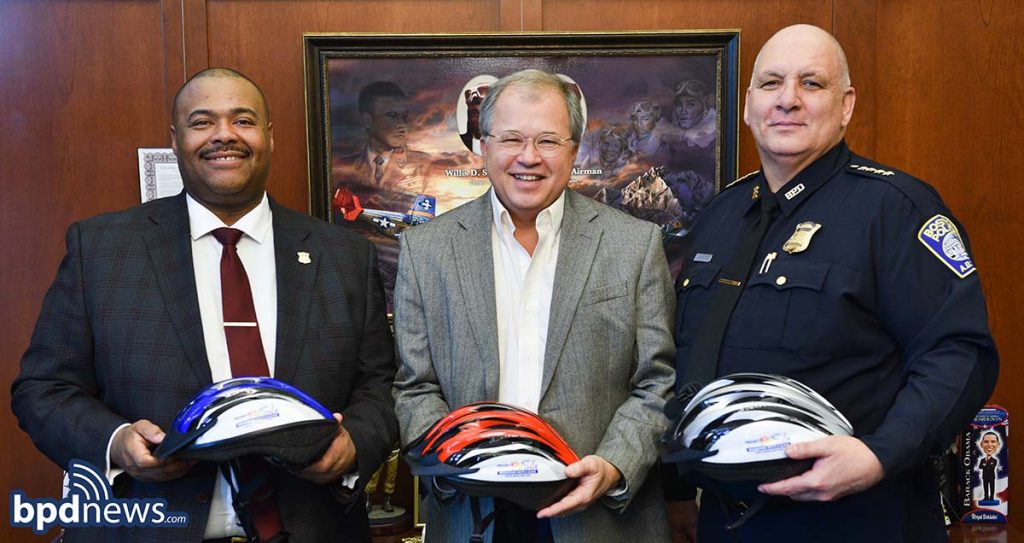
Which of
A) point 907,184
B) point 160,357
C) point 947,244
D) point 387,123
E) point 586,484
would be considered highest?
point 387,123

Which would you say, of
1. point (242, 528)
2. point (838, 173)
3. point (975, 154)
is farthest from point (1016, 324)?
point (242, 528)

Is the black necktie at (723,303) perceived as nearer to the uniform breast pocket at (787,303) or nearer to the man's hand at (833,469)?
the uniform breast pocket at (787,303)

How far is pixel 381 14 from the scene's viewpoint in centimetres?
329

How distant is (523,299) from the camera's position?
2088mm

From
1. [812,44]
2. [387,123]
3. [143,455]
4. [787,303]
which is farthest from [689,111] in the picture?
[143,455]

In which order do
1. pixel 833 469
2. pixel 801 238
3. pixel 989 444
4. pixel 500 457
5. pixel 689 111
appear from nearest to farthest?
pixel 833 469
pixel 500 457
pixel 801 238
pixel 989 444
pixel 689 111

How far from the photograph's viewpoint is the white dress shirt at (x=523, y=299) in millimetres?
2051

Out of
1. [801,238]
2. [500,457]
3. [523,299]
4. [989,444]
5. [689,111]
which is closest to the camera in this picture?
[500,457]

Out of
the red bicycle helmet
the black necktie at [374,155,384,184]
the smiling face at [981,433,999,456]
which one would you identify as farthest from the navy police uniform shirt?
the black necktie at [374,155,384,184]

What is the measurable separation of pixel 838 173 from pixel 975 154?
1589 mm

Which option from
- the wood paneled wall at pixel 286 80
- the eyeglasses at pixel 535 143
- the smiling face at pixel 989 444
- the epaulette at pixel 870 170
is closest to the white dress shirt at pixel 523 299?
the eyeglasses at pixel 535 143

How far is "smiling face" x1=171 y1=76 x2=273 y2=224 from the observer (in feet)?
7.04

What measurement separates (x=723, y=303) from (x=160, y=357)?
1301mm

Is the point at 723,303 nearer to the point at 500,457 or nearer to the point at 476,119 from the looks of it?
the point at 500,457
